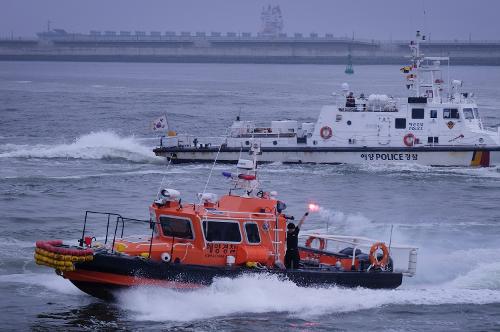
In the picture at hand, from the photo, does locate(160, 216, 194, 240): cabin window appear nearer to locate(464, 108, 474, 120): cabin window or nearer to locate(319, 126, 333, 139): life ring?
locate(319, 126, 333, 139): life ring

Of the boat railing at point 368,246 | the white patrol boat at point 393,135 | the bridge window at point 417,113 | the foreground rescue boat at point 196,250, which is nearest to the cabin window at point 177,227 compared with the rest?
the foreground rescue boat at point 196,250

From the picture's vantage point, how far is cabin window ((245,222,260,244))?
2030 cm

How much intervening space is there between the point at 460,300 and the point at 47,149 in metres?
28.4

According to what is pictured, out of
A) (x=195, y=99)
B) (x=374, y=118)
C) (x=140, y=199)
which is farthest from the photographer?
(x=195, y=99)

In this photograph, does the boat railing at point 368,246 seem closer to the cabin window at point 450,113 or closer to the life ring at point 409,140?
the life ring at point 409,140

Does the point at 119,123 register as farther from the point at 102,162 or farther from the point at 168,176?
the point at 168,176

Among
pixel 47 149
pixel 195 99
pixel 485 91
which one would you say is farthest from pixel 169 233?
pixel 485 91

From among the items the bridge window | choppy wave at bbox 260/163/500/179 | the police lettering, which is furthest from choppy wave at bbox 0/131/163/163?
the bridge window

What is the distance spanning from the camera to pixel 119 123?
63812mm

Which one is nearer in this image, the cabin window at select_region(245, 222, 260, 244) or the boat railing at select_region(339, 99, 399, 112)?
the cabin window at select_region(245, 222, 260, 244)

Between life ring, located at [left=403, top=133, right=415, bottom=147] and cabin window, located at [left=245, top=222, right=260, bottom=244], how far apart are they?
71.2ft

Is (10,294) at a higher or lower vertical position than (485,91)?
lower

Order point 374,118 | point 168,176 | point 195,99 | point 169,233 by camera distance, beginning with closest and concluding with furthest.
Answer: point 169,233
point 168,176
point 374,118
point 195,99

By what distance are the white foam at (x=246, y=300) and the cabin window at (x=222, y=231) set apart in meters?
0.83
